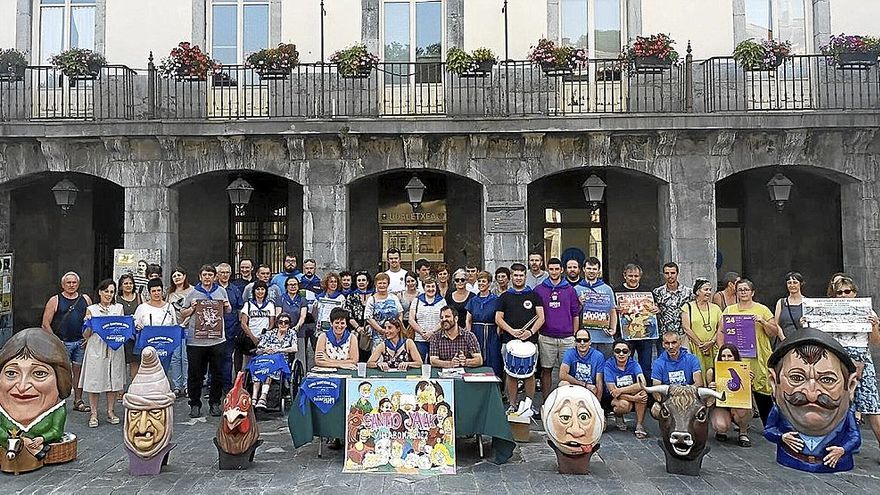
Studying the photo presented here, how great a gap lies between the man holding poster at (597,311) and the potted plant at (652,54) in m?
5.24

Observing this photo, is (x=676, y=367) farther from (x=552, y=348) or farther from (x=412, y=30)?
(x=412, y=30)

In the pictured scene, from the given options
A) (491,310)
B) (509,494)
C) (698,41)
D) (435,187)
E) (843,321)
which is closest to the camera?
(509,494)

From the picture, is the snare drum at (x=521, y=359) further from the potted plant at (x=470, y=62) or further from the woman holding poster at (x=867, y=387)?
the potted plant at (x=470, y=62)

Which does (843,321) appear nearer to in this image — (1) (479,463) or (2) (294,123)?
(1) (479,463)

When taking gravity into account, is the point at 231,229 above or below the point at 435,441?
above

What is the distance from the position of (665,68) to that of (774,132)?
2206 millimetres

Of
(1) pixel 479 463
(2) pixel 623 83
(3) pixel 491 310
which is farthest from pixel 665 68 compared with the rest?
(1) pixel 479 463

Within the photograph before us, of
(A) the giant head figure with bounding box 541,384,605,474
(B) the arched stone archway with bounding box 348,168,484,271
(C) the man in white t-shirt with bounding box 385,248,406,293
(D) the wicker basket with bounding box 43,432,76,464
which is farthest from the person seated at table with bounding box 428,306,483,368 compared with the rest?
(B) the arched stone archway with bounding box 348,168,484,271

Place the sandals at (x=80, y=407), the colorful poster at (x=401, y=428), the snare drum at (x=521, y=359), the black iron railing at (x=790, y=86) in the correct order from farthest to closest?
the black iron railing at (x=790, y=86), the sandals at (x=80, y=407), the snare drum at (x=521, y=359), the colorful poster at (x=401, y=428)

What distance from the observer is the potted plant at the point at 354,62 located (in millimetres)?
12609

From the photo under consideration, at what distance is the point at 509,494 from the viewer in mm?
6203

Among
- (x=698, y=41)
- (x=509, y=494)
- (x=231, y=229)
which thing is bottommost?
(x=509, y=494)

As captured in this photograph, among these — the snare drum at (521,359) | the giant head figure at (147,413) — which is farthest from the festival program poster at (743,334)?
the giant head figure at (147,413)

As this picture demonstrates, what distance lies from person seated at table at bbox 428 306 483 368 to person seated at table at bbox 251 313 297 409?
1.98 metres
